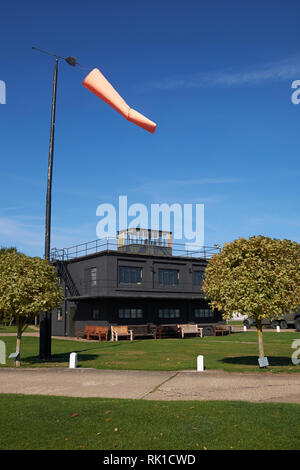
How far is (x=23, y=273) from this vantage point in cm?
1761

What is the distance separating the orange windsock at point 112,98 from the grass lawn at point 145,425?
5.46 meters

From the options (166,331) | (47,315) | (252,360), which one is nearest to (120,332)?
(166,331)

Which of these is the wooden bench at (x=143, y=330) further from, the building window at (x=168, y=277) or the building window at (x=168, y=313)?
the building window at (x=168, y=277)

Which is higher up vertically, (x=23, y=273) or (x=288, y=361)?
(x=23, y=273)

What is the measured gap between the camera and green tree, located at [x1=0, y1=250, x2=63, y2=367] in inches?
657

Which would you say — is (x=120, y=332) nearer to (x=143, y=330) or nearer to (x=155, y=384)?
(x=143, y=330)

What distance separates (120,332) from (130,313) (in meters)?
3.85

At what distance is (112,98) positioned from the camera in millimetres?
8570

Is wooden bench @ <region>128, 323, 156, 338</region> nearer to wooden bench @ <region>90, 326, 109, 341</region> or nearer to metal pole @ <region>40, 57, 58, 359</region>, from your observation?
wooden bench @ <region>90, 326, 109, 341</region>

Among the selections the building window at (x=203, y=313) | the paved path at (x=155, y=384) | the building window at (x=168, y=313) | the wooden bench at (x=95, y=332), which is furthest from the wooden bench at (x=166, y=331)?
the paved path at (x=155, y=384)

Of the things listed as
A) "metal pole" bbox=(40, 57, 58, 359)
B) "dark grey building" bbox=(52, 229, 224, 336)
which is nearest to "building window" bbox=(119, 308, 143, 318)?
"dark grey building" bbox=(52, 229, 224, 336)

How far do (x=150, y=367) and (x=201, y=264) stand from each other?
29.5 m
